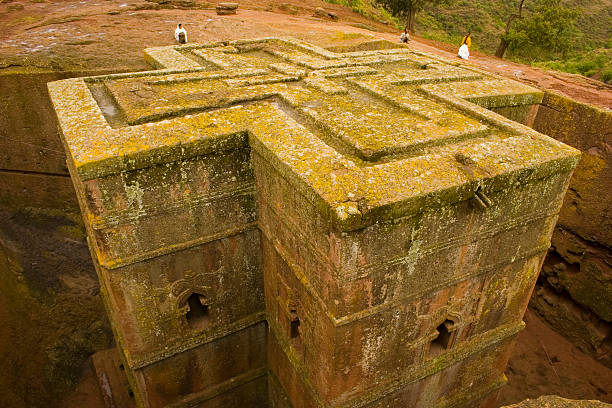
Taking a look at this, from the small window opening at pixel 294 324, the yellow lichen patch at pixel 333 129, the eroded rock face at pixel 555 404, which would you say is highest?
the yellow lichen patch at pixel 333 129

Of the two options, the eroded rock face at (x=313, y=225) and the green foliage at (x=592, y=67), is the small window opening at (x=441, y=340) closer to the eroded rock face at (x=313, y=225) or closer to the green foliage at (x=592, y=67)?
the eroded rock face at (x=313, y=225)

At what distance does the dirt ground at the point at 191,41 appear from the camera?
8500 mm

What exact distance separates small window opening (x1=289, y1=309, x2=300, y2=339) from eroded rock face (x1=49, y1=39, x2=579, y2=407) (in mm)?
19

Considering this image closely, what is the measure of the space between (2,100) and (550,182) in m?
10.1

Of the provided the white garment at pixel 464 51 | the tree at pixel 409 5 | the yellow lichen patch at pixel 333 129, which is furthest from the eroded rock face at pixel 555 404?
the tree at pixel 409 5

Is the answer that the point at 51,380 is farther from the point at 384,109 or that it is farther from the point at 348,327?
the point at 384,109

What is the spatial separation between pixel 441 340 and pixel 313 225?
2650 millimetres

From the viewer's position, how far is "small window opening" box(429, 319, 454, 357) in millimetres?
5227

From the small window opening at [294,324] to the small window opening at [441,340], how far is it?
1.67 meters

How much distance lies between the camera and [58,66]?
367 inches

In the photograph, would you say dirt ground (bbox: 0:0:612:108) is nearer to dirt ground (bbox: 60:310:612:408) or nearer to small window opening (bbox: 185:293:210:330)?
dirt ground (bbox: 60:310:612:408)

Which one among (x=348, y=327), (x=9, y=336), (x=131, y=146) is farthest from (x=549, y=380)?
(x=9, y=336)

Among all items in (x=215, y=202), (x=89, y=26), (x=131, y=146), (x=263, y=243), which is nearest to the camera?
(x=131, y=146)

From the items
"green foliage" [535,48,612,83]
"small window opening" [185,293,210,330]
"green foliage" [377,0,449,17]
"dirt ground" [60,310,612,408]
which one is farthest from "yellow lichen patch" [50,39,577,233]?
"green foliage" [377,0,449,17]
